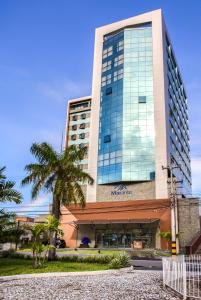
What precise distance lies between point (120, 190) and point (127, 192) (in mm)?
1599

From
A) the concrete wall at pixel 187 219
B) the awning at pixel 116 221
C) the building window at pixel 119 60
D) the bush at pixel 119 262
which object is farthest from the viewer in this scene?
the building window at pixel 119 60

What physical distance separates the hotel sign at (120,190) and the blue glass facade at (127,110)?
137cm

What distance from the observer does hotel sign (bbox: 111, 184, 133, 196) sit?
58756 millimetres

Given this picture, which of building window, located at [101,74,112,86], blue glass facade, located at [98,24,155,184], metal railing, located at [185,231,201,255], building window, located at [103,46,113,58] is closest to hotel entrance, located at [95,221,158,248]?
metal railing, located at [185,231,201,255]

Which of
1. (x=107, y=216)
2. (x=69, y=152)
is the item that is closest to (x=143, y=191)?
(x=107, y=216)

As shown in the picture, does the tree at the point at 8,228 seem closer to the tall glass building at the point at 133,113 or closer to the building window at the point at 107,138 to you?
the tall glass building at the point at 133,113

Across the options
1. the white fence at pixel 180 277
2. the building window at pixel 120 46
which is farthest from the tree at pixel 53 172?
the building window at pixel 120 46

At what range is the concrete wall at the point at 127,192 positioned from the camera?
56.8 metres

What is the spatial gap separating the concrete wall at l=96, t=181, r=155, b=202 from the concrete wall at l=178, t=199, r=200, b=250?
7755mm

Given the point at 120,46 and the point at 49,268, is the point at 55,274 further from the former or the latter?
the point at 120,46

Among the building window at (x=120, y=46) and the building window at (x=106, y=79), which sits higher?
the building window at (x=120, y=46)

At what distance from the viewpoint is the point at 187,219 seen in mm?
48406

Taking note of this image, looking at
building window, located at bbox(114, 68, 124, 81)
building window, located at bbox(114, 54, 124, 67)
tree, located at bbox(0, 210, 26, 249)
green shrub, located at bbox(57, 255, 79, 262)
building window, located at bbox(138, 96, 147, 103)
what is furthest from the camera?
building window, located at bbox(114, 54, 124, 67)

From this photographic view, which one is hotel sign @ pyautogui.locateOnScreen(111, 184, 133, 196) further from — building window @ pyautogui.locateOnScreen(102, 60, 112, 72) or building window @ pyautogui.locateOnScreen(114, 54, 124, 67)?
building window @ pyautogui.locateOnScreen(102, 60, 112, 72)
